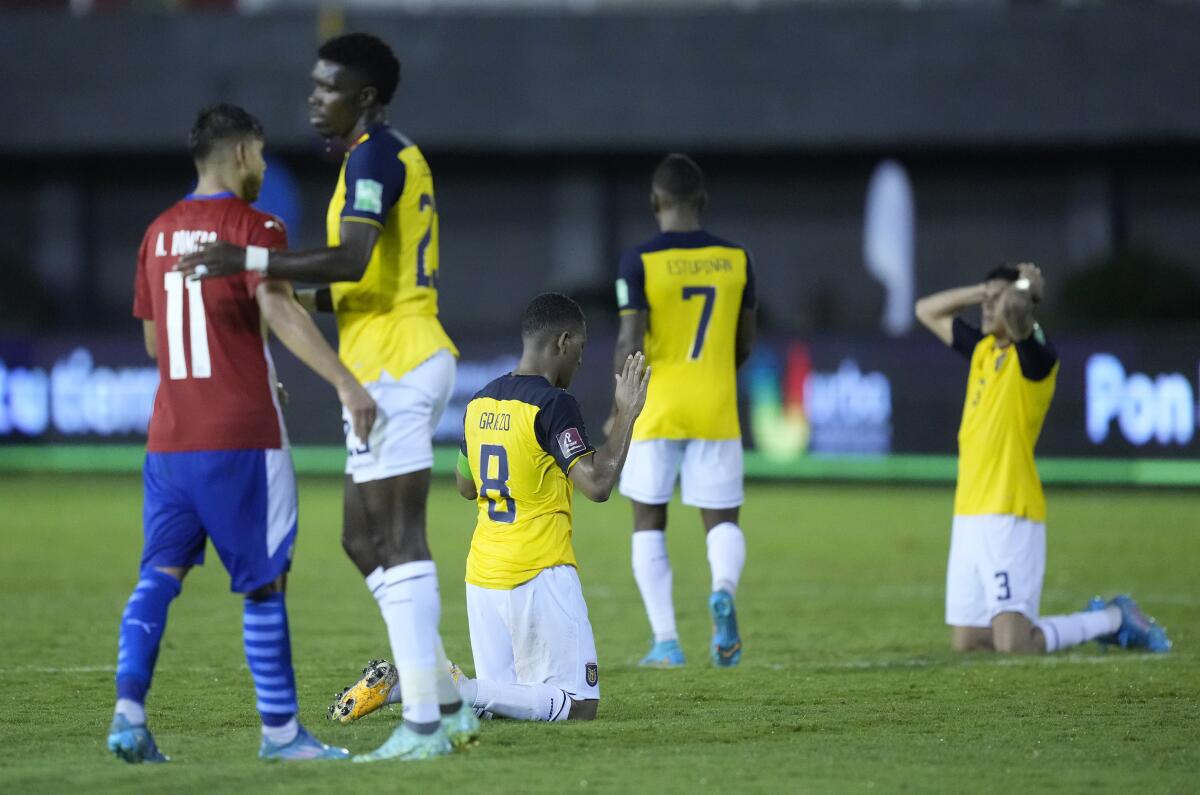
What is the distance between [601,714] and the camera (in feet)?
21.0

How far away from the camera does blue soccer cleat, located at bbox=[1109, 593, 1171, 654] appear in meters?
8.14

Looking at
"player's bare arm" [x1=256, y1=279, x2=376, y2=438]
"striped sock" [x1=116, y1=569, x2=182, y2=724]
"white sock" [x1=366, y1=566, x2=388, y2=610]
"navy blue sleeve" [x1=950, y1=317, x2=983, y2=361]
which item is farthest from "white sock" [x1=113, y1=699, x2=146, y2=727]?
"navy blue sleeve" [x1=950, y1=317, x2=983, y2=361]

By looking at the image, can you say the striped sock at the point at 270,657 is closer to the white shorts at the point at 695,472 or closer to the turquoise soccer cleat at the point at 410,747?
the turquoise soccer cleat at the point at 410,747

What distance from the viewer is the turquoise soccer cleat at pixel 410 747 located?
5.36 m

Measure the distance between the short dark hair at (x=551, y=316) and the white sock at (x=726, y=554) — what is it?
6.71 ft

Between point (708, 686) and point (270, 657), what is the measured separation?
7.64ft

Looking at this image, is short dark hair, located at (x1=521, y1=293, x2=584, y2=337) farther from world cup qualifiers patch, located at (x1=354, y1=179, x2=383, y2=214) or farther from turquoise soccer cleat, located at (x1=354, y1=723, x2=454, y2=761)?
turquoise soccer cleat, located at (x1=354, y1=723, x2=454, y2=761)

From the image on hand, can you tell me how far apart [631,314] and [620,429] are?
231 cm

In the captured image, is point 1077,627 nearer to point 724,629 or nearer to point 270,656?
point 724,629

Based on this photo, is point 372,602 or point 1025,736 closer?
point 1025,736

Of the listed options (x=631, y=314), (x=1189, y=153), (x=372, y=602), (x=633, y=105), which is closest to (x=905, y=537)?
(x=372, y=602)

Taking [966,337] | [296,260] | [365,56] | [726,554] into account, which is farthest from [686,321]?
[296,260]

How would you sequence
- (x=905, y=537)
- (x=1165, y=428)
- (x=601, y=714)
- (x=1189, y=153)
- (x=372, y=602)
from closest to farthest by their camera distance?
(x=601, y=714), (x=372, y=602), (x=905, y=537), (x=1165, y=428), (x=1189, y=153)

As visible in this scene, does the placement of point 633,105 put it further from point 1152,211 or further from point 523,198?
point 1152,211
